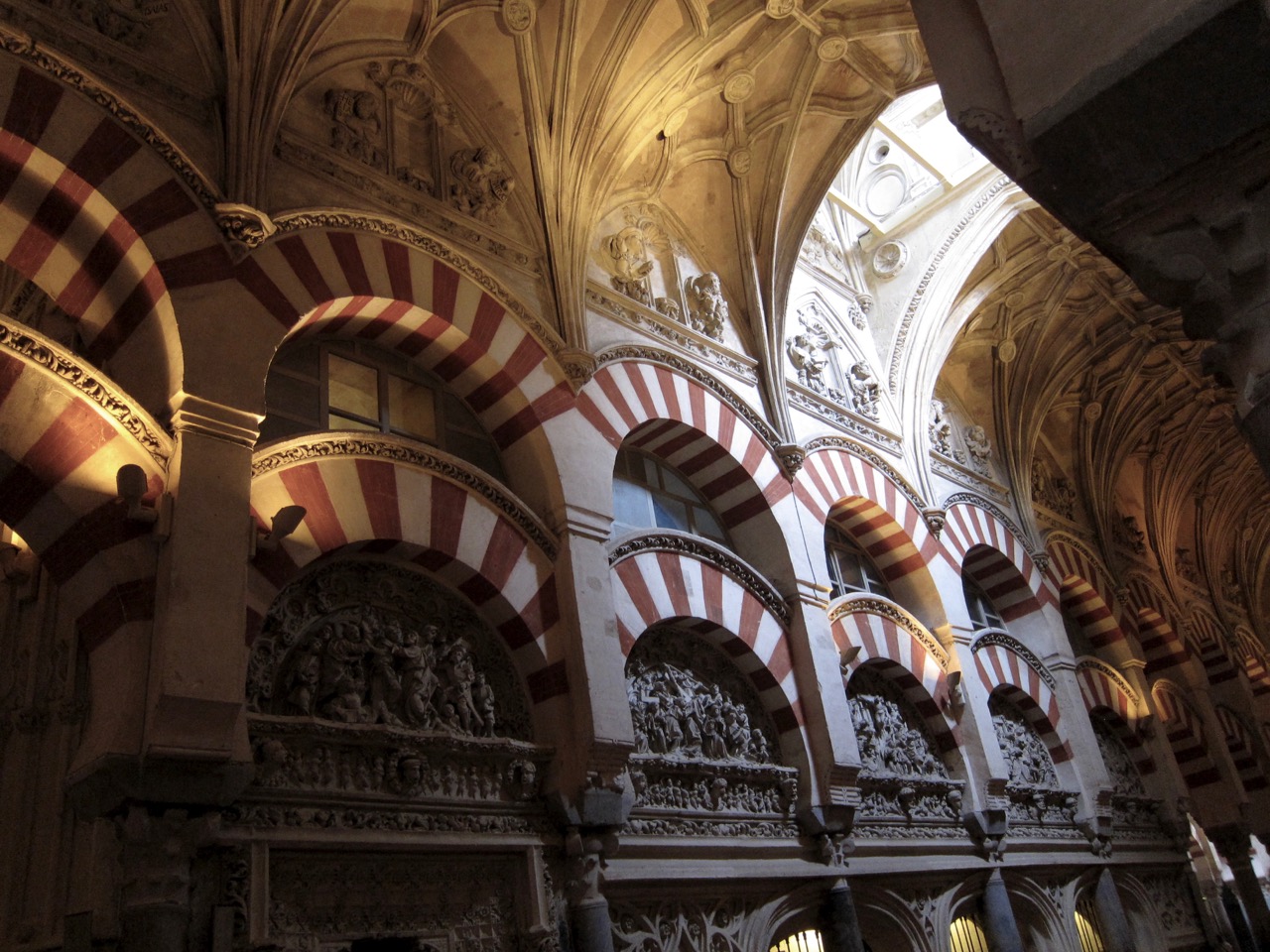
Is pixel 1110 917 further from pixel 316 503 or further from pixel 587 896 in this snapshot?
pixel 316 503

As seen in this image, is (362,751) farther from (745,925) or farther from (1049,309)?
(1049,309)

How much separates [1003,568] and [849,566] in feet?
7.93

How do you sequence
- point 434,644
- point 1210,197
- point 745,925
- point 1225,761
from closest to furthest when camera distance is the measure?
point 1210,197
point 434,644
point 745,925
point 1225,761

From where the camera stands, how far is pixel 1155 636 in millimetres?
12438

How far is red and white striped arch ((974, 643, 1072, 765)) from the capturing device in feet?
29.5

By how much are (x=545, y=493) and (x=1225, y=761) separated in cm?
1010

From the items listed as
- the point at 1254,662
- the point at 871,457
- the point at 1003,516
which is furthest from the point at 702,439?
the point at 1254,662

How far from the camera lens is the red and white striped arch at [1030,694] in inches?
354

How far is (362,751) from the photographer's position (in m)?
4.36

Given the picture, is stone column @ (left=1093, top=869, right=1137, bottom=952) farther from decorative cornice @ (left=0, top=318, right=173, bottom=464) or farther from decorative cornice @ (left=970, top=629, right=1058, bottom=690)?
decorative cornice @ (left=0, top=318, right=173, bottom=464)

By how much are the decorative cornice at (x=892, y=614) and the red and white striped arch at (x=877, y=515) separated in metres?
0.68

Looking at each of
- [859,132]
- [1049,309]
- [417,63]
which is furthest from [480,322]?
[1049,309]

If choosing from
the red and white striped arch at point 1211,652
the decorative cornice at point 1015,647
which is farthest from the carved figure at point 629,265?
the red and white striped arch at point 1211,652

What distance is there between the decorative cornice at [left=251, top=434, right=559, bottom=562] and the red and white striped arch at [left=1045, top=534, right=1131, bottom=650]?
7486mm
